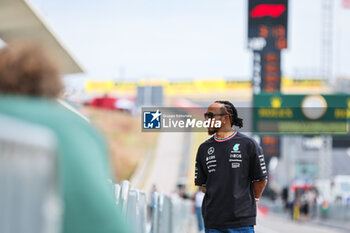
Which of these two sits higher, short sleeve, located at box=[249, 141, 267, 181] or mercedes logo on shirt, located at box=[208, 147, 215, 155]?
mercedes logo on shirt, located at box=[208, 147, 215, 155]

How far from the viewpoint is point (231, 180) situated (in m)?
5.51

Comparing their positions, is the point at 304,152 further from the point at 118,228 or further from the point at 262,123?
the point at 118,228

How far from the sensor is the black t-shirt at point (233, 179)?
5492mm

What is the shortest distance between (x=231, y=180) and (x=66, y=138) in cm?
360

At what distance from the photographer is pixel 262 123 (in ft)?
111

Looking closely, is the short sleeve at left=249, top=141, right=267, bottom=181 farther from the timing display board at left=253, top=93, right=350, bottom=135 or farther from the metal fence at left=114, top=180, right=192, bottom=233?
the timing display board at left=253, top=93, right=350, bottom=135

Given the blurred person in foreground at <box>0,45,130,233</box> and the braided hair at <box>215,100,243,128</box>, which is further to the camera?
the braided hair at <box>215,100,243,128</box>

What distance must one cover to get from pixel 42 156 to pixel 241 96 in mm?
101474

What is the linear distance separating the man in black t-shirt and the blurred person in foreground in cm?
344

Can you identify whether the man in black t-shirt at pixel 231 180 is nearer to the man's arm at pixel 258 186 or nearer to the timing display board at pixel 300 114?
the man's arm at pixel 258 186

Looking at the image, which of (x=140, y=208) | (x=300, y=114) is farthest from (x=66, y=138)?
(x=300, y=114)

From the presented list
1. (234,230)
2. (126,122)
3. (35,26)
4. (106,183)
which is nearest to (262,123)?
(35,26)

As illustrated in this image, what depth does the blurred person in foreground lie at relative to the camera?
77.6 inches

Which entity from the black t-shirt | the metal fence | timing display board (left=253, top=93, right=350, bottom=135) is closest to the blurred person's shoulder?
the metal fence
